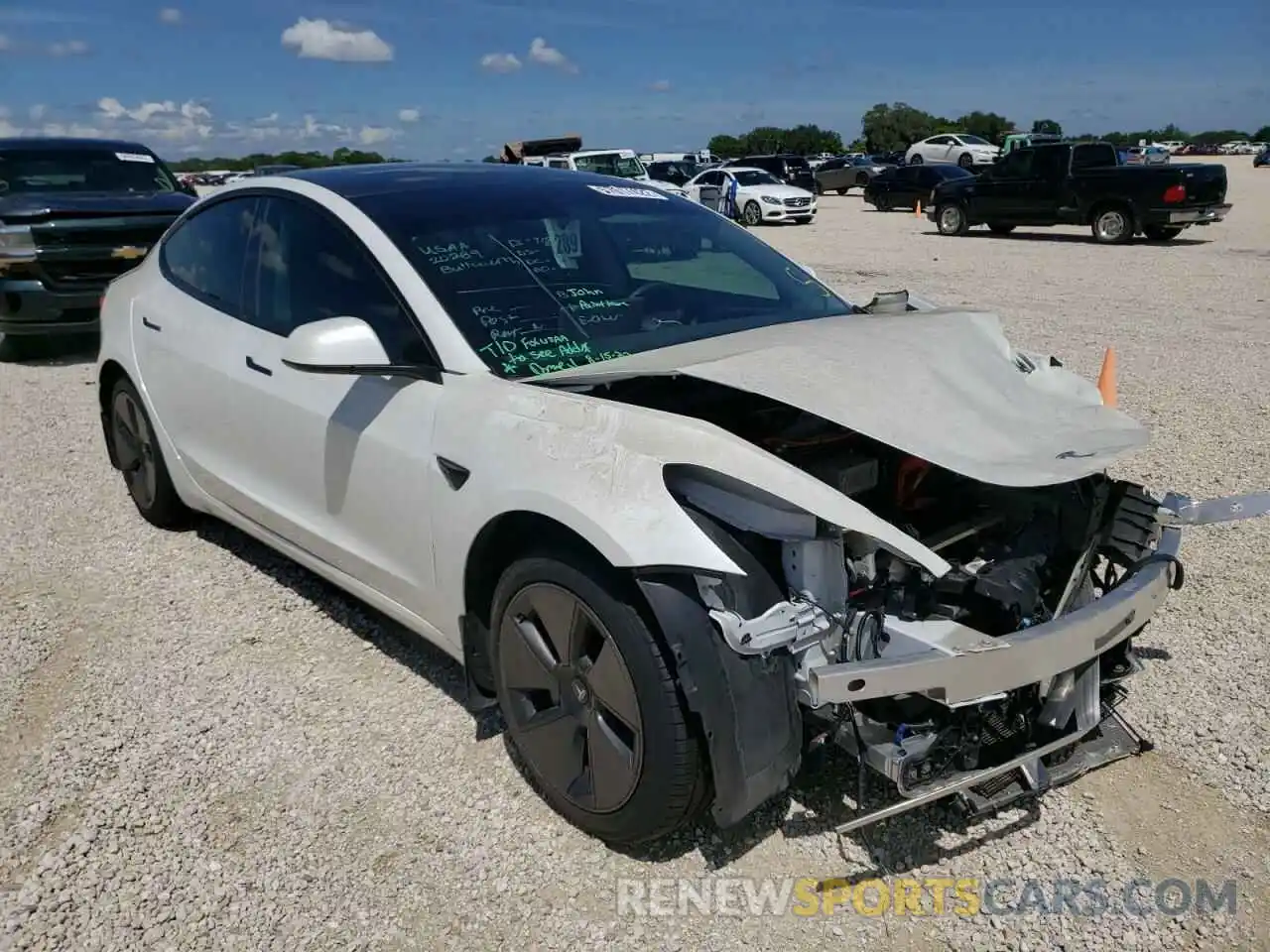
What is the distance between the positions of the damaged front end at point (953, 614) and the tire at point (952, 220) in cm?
1932

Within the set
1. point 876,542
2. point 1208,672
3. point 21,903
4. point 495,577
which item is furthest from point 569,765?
point 1208,672

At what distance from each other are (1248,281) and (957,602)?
41.7ft

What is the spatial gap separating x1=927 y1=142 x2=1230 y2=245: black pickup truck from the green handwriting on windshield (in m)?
16.6

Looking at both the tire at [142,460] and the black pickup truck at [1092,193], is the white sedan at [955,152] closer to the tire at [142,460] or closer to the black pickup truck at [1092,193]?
the black pickup truck at [1092,193]

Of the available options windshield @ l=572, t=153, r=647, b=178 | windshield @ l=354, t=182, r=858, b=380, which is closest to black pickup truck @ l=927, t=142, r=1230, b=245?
windshield @ l=572, t=153, r=647, b=178

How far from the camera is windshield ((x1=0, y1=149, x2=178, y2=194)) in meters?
9.58

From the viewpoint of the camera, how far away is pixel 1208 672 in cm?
352

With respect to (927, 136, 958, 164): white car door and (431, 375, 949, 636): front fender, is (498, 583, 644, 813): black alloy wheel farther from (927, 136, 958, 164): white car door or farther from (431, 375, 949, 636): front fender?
(927, 136, 958, 164): white car door

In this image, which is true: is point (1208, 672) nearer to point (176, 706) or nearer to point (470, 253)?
point (470, 253)

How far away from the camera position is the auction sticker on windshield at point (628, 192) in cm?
397

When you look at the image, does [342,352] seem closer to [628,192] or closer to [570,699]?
[570,699]

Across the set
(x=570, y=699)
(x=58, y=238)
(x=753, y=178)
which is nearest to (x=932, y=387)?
(x=570, y=699)

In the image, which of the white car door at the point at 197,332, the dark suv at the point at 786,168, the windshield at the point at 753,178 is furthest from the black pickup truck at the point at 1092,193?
the white car door at the point at 197,332

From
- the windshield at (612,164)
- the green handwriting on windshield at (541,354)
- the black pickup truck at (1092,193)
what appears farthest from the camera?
the windshield at (612,164)
